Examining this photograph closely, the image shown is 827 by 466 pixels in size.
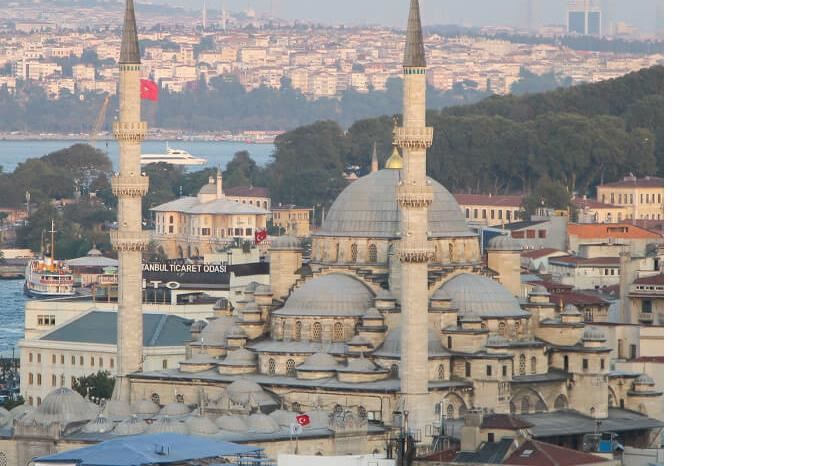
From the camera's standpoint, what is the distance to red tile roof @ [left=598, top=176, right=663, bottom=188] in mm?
77125

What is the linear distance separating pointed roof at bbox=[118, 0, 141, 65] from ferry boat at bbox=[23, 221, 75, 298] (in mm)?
27996

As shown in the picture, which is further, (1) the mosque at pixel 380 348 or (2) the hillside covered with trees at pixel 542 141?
(2) the hillside covered with trees at pixel 542 141

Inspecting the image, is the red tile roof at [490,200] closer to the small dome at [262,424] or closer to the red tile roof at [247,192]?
the red tile roof at [247,192]

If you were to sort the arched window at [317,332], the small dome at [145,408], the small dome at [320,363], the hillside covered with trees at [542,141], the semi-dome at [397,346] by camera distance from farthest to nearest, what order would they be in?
the hillside covered with trees at [542,141]
the arched window at [317,332]
the small dome at [320,363]
the semi-dome at [397,346]
the small dome at [145,408]

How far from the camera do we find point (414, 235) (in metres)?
33.5

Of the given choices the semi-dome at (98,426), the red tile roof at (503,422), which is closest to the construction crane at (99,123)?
the semi-dome at (98,426)

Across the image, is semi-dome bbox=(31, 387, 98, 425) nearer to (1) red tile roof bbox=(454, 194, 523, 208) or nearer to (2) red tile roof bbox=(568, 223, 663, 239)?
Result: (2) red tile roof bbox=(568, 223, 663, 239)

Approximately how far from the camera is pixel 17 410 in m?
34.1

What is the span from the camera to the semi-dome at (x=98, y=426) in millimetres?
32094

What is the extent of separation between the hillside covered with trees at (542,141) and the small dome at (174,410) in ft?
136

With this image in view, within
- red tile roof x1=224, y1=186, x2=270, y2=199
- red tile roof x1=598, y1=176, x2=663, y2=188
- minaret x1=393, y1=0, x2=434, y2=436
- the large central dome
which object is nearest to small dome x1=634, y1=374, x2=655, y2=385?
the large central dome

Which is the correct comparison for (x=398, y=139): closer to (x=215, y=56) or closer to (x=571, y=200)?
(x=571, y=200)

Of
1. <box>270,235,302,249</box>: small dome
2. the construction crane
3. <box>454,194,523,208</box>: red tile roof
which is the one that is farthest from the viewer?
the construction crane
